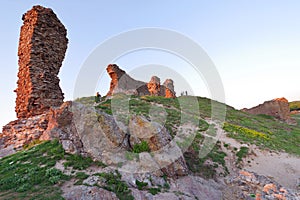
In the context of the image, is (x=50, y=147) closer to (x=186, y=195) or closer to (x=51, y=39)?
(x=186, y=195)

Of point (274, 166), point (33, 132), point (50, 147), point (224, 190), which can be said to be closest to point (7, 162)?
point (50, 147)

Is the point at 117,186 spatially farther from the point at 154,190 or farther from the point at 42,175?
the point at 42,175

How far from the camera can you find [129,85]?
125 ft

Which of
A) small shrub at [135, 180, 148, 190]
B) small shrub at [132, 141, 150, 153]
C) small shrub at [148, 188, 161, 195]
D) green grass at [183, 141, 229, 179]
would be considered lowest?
small shrub at [148, 188, 161, 195]

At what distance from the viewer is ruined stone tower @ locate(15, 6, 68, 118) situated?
14.4 meters

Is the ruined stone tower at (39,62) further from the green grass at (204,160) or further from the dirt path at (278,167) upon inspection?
the dirt path at (278,167)

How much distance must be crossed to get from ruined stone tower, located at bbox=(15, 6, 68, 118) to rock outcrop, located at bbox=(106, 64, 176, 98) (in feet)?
60.4

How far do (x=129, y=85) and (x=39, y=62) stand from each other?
23.7 metres

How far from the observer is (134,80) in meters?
40.8

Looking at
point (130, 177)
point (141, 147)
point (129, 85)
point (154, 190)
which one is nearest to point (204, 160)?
point (141, 147)

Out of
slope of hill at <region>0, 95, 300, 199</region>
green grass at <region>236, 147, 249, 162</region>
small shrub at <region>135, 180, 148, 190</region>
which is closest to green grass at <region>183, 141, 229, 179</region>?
slope of hill at <region>0, 95, 300, 199</region>

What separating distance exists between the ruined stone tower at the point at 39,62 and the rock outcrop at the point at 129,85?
60.4 feet

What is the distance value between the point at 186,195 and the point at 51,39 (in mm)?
15890

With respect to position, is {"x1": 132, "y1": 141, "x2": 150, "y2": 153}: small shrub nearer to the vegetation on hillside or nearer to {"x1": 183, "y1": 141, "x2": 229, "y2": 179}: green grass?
the vegetation on hillside
